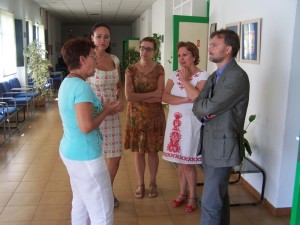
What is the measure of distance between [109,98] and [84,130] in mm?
1041

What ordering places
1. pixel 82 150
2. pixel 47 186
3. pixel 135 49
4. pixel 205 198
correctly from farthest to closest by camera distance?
1. pixel 135 49
2. pixel 47 186
3. pixel 205 198
4. pixel 82 150

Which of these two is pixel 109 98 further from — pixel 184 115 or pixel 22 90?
pixel 22 90

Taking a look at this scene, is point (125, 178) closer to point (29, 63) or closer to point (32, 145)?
point (32, 145)

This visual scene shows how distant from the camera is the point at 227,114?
207cm

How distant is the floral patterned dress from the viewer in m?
2.98

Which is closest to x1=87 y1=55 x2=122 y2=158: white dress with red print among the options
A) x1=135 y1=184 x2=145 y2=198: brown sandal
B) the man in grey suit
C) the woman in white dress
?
the woman in white dress

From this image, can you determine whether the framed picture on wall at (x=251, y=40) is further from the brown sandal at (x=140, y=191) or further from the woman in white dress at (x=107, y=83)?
the brown sandal at (x=140, y=191)

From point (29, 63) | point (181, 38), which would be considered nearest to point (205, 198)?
point (181, 38)

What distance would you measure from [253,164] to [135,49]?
36.1 feet

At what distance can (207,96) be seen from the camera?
7.32 feet

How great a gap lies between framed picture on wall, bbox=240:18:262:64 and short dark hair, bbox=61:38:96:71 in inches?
78.4

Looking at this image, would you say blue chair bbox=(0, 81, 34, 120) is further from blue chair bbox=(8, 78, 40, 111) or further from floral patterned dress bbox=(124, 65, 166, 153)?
floral patterned dress bbox=(124, 65, 166, 153)

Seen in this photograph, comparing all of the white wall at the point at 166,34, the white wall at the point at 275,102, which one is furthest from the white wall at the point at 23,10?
the white wall at the point at 275,102

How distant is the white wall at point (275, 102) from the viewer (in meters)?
2.75
